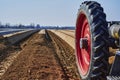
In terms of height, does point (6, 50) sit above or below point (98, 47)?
below

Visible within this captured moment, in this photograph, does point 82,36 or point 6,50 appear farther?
point 6,50

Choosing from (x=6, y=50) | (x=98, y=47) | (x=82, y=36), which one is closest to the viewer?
(x=98, y=47)

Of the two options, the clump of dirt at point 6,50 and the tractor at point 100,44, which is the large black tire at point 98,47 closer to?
the tractor at point 100,44

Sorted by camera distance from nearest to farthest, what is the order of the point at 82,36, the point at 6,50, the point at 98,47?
the point at 98,47 < the point at 82,36 < the point at 6,50

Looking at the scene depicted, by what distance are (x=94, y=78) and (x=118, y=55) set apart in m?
0.58

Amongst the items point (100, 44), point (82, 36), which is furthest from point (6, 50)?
point (100, 44)

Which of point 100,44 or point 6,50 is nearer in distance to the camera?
point 100,44

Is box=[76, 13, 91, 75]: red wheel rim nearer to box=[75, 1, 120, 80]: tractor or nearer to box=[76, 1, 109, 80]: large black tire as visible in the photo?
box=[75, 1, 120, 80]: tractor

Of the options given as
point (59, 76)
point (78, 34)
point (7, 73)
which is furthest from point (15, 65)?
point (78, 34)

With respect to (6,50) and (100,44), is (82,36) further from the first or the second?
(6,50)

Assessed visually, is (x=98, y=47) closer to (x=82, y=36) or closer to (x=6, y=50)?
(x=82, y=36)

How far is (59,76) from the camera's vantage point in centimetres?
835

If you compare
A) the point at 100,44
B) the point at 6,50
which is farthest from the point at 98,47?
the point at 6,50

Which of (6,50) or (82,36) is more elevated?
(82,36)
